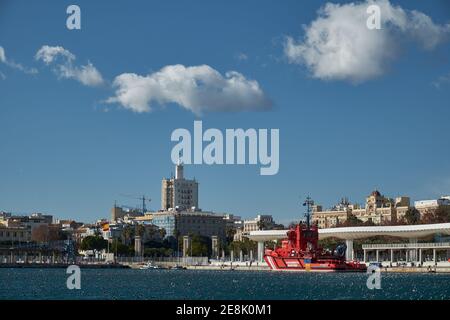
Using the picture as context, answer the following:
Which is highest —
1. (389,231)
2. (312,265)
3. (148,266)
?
(389,231)

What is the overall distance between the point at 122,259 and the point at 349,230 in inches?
2587

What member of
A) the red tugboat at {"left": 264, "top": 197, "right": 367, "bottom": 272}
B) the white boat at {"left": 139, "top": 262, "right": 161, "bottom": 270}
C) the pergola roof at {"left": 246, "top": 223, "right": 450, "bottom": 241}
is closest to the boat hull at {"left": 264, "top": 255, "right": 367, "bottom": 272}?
the red tugboat at {"left": 264, "top": 197, "right": 367, "bottom": 272}

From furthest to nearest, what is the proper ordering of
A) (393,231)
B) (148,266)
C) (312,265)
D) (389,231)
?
(148,266) < (389,231) < (393,231) < (312,265)

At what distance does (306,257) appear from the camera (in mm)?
103000

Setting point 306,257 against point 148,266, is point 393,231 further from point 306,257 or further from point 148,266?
point 148,266

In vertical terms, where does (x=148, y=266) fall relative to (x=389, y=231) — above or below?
below

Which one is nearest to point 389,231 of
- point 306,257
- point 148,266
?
point 306,257

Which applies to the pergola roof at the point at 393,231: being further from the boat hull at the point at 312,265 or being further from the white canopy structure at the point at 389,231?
the boat hull at the point at 312,265

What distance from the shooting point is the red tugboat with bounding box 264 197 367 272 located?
333 ft

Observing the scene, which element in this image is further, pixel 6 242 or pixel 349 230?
pixel 6 242
